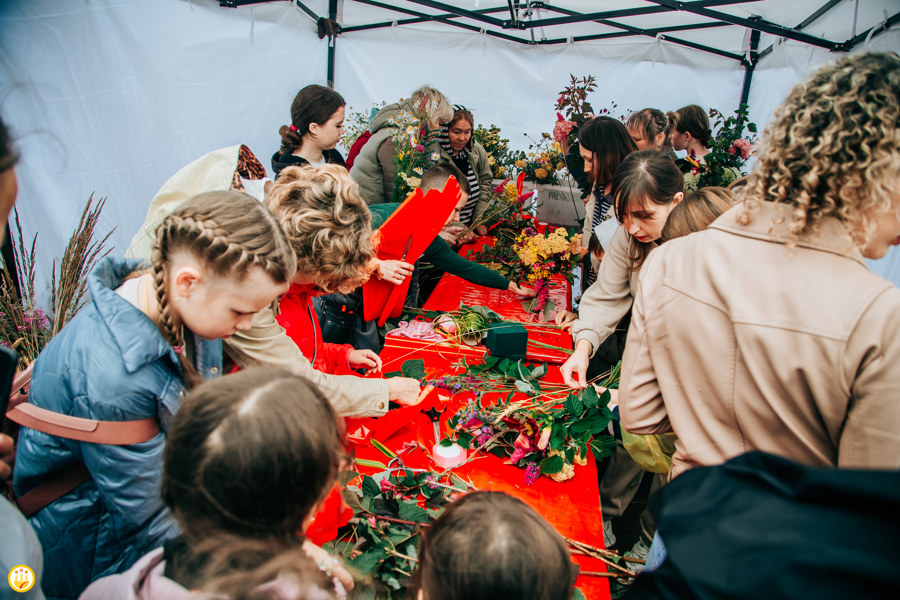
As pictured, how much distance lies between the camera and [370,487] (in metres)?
1.43

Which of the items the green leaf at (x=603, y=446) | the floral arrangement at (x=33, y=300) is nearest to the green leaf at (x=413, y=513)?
the green leaf at (x=603, y=446)

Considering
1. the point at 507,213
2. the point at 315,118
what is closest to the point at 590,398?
the point at 315,118

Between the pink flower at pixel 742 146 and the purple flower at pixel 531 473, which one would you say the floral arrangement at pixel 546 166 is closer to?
the pink flower at pixel 742 146

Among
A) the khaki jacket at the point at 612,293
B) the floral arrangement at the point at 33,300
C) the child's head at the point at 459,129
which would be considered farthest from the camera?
the child's head at the point at 459,129

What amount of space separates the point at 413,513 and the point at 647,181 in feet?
5.43

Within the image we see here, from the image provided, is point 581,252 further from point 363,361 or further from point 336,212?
point 336,212

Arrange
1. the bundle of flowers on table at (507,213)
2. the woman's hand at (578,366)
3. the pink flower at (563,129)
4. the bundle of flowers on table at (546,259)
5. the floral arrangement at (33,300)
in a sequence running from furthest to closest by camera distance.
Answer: the bundle of flowers on table at (507,213) < the pink flower at (563,129) < the bundle of flowers on table at (546,259) < the floral arrangement at (33,300) < the woman's hand at (578,366)

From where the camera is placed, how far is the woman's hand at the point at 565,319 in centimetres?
293

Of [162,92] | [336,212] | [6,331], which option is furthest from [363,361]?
[162,92]

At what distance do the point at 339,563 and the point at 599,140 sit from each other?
9.48ft

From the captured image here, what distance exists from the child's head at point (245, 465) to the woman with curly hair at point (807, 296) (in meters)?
0.84

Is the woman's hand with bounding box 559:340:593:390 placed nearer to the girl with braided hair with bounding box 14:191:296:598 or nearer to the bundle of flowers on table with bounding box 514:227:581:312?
the bundle of flowers on table with bounding box 514:227:581:312

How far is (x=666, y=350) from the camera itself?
1.21 meters

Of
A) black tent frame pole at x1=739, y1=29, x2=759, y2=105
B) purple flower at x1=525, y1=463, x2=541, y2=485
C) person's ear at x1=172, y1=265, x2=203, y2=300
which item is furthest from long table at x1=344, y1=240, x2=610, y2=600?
black tent frame pole at x1=739, y1=29, x2=759, y2=105
